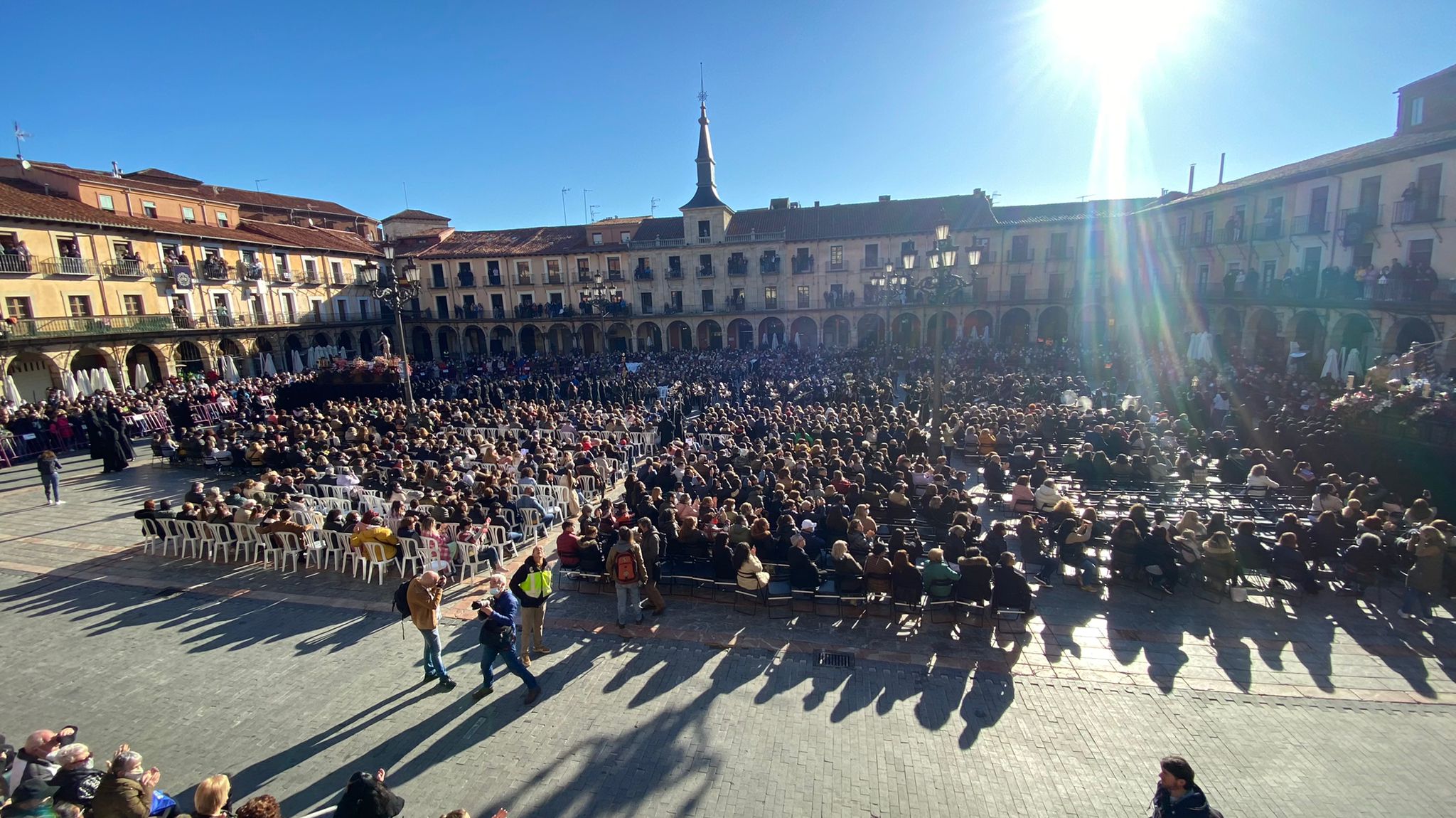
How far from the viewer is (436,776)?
5.41 m

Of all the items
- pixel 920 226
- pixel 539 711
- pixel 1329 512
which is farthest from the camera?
pixel 920 226

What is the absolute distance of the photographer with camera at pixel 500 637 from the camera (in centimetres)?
619

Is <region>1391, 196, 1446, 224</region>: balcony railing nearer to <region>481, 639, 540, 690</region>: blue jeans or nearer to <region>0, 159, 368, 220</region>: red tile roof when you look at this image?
<region>481, 639, 540, 690</region>: blue jeans

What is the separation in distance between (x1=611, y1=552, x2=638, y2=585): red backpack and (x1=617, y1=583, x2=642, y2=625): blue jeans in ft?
0.23

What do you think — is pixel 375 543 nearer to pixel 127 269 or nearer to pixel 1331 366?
pixel 1331 366

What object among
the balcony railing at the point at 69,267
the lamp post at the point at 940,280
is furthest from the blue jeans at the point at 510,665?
the balcony railing at the point at 69,267

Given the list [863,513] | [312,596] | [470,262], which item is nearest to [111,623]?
[312,596]

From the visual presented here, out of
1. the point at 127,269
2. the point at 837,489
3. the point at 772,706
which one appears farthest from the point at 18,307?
the point at 772,706

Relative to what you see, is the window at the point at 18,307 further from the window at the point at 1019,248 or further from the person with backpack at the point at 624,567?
the window at the point at 1019,248

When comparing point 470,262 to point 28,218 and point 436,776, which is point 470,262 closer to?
point 28,218

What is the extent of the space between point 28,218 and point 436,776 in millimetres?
33522

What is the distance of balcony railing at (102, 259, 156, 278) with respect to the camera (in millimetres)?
27969

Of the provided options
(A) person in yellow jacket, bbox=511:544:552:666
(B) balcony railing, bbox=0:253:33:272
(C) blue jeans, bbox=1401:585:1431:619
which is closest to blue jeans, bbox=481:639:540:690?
(A) person in yellow jacket, bbox=511:544:552:666

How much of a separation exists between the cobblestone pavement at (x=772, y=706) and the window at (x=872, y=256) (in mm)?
34110
